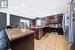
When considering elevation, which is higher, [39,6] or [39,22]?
[39,6]

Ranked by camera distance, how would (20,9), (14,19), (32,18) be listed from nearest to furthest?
(14,19)
(20,9)
(32,18)

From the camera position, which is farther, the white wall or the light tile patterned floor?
the white wall

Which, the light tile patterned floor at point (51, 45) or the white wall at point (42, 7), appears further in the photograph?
the white wall at point (42, 7)

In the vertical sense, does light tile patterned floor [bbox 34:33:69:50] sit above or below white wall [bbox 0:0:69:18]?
below

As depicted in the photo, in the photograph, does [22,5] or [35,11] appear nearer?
[22,5]

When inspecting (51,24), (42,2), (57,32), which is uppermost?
(42,2)

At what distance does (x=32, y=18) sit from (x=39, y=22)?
29.9 inches

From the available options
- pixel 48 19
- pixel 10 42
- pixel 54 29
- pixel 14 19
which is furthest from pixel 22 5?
pixel 10 42

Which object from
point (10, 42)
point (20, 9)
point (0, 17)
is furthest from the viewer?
point (20, 9)

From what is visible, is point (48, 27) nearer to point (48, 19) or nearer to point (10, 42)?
point (48, 19)

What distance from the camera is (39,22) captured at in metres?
10.9

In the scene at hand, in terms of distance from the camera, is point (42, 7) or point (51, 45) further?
point (42, 7)

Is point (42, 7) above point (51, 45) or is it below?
above

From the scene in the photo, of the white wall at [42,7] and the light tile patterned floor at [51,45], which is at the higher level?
the white wall at [42,7]
